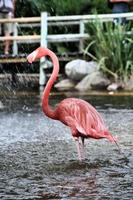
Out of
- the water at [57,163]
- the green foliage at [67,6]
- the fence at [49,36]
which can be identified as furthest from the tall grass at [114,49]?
the water at [57,163]

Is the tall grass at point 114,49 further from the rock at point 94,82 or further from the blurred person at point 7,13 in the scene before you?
the blurred person at point 7,13

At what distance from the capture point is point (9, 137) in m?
7.67

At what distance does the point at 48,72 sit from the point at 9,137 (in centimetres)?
Result: 901

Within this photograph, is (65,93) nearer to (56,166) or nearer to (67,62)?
(67,62)

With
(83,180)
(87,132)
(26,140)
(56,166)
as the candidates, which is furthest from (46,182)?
(26,140)

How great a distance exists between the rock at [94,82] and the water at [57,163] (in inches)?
194

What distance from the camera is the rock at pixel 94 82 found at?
14766mm

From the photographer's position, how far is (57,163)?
5961mm

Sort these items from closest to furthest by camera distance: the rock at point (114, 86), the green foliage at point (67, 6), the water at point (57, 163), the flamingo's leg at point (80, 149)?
the water at point (57, 163), the flamingo's leg at point (80, 149), the rock at point (114, 86), the green foliage at point (67, 6)

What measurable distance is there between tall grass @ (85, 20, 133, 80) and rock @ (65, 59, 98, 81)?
0.19 meters

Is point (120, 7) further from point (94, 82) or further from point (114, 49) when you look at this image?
point (94, 82)

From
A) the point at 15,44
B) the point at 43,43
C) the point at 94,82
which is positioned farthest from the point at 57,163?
the point at 15,44

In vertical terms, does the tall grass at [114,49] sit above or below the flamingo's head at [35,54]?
below

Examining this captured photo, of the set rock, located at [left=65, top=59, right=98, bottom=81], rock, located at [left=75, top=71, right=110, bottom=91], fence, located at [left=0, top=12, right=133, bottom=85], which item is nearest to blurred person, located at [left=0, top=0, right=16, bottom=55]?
fence, located at [left=0, top=12, right=133, bottom=85]
